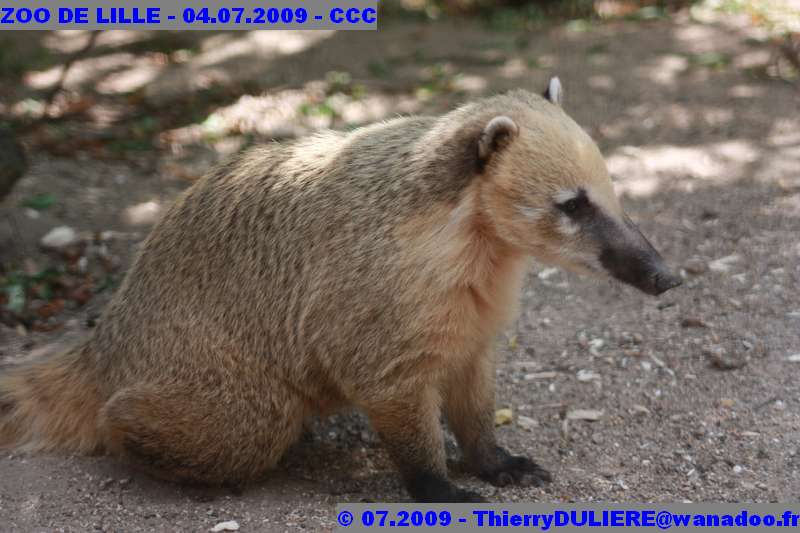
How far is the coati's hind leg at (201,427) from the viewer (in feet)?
14.9

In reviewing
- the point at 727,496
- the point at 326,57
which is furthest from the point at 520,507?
the point at 326,57

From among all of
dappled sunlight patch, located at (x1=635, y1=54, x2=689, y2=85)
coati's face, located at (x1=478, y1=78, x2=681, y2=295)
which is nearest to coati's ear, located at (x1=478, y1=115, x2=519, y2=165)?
coati's face, located at (x1=478, y1=78, x2=681, y2=295)

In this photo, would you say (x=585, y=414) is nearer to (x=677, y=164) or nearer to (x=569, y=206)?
(x=569, y=206)

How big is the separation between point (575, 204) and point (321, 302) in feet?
4.13

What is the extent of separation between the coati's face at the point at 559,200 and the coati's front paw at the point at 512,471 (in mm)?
1200

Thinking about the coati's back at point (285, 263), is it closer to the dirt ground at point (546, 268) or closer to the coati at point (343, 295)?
the coati at point (343, 295)

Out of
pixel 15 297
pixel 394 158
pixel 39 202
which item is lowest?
pixel 15 297

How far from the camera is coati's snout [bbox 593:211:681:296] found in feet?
13.3

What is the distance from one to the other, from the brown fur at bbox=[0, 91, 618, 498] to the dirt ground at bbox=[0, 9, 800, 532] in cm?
25

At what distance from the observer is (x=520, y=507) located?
4406mm

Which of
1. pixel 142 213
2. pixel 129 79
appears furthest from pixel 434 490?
pixel 129 79

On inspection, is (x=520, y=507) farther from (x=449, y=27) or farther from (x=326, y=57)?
(x=449, y=27)

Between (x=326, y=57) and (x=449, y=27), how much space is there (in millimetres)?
1925

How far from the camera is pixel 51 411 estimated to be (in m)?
4.93
